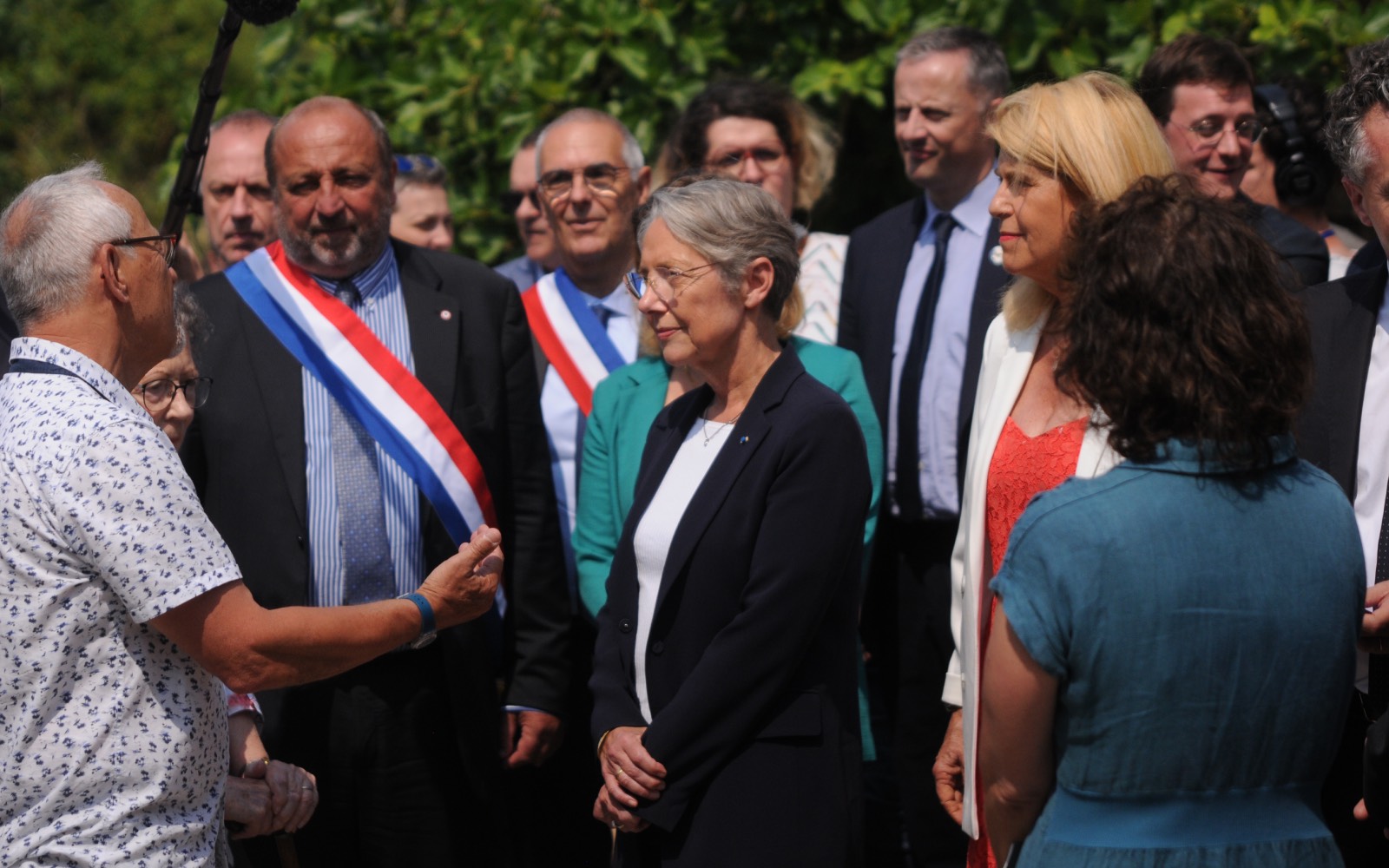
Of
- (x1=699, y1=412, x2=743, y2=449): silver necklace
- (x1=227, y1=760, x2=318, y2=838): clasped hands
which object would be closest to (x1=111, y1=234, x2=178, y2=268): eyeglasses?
(x1=227, y1=760, x2=318, y2=838): clasped hands

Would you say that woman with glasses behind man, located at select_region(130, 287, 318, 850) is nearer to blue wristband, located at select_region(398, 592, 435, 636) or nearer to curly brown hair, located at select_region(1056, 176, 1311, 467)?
blue wristband, located at select_region(398, 592, 435, 636)

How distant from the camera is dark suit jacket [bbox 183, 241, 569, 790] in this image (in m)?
3.74

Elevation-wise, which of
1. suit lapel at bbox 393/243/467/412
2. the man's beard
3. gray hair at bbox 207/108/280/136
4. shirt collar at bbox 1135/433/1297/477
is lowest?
shirt collar at bbox 1135/433/1297/477

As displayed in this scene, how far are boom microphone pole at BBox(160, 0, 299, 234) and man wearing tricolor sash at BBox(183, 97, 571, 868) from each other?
0.26 meters

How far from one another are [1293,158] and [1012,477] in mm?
2477

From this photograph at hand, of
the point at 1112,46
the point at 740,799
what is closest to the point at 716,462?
the point at 740,799

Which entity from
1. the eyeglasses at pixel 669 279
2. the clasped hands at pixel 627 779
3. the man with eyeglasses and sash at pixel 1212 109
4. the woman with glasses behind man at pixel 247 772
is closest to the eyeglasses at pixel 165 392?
the woman with glasses behind man at pixel 247 772

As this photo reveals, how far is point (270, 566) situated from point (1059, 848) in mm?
2235

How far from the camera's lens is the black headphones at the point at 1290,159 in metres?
4.68

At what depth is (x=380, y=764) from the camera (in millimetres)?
3740

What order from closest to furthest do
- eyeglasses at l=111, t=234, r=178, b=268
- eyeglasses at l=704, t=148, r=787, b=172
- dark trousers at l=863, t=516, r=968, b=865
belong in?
eyeglasses at l=111, t=234, r=178, b=268, dark trousers at l=863, t=516, r=968, b=865, eyeglasses at l=704, t=148, r=787, b=172

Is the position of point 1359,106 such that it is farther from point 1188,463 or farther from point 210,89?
point 210,89

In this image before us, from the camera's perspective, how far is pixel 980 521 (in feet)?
9.68

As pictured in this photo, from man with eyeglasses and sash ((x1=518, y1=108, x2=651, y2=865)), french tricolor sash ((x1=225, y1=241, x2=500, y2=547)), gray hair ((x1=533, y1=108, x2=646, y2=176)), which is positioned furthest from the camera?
gray hair ((x1=533, y1=108, x2=646, y2=176))
